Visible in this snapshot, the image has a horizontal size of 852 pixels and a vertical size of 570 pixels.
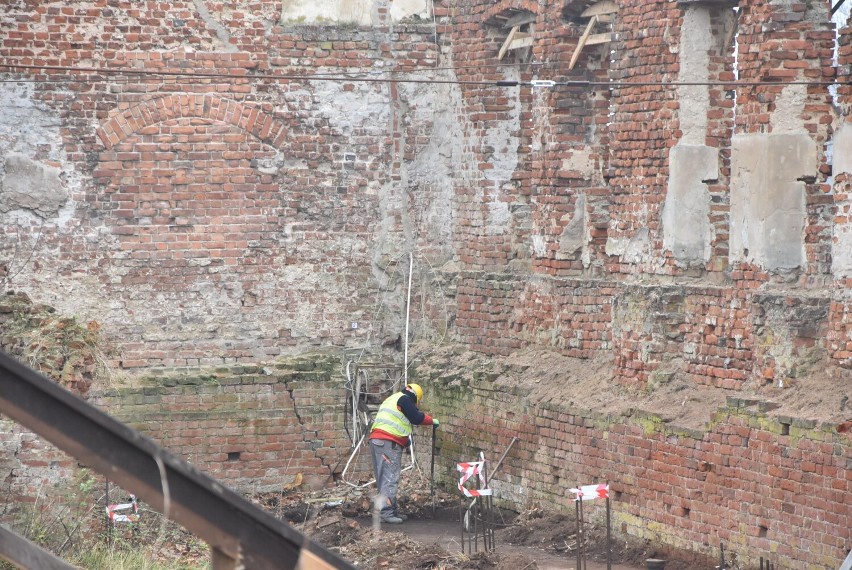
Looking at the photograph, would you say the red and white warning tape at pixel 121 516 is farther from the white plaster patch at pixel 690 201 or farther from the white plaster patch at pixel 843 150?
the white plaster patch at pixel 843 150

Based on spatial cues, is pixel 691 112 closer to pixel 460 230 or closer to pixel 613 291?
pixel 613 291

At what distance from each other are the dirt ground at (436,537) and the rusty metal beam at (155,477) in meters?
6.19

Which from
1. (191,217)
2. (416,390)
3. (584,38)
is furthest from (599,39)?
(191,217)

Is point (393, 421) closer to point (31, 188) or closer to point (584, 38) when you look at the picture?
point (584, 38)

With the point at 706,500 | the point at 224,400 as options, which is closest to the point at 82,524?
the point at 224,400

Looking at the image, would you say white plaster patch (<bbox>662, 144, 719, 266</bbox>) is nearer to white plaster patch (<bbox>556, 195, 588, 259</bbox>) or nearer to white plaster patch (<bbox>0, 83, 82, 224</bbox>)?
white plaster patch (<bbox>556, 195, 588, 259</bbox>)

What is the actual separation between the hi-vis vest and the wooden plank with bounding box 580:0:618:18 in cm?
386

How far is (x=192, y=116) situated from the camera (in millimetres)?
13023

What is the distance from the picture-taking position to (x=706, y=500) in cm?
965

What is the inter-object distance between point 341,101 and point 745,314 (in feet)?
17.6

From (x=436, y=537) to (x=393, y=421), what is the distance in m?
1.30

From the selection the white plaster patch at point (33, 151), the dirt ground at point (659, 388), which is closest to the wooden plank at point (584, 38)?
the dirt ground at point (659, 388)

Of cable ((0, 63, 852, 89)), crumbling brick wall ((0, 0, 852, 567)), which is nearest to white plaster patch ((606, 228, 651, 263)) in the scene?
crumbling brick wall ((0, 0, 852, 567))

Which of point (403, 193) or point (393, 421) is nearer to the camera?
point (393, 421)
